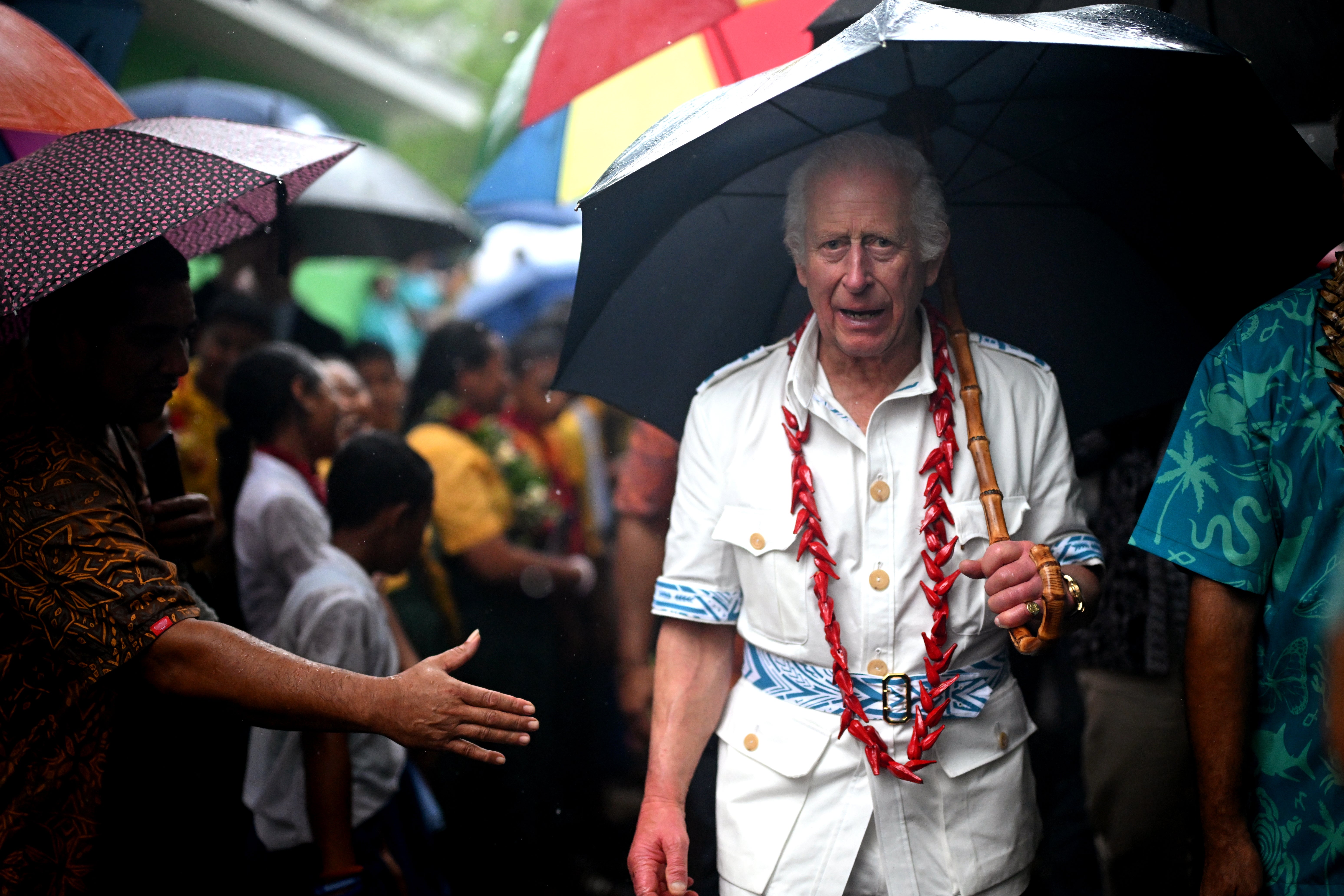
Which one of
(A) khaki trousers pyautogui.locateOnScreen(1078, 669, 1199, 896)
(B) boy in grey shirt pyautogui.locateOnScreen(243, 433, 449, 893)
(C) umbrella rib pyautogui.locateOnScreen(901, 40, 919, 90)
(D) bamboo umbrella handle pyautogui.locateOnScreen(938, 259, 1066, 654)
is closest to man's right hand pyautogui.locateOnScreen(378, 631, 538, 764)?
(B) boy in grey shirt pyautogui.locateOnScreen(243, 433, 449, 893)

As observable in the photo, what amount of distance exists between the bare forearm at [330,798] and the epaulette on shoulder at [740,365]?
4.82 ft

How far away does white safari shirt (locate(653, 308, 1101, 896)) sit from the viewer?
2330 mm

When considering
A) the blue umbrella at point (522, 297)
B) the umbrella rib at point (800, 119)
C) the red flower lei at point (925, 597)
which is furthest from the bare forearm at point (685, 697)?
the blue umbrella at point (522, 297)

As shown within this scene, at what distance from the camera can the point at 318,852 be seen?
3041mm

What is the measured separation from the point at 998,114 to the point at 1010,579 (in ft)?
4.03

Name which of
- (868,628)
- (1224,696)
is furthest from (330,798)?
(1224,696)

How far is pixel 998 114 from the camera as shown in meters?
2.63

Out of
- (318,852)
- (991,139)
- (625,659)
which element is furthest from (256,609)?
(991,139)

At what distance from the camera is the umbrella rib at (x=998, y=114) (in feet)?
7.94

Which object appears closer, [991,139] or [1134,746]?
[991,139]

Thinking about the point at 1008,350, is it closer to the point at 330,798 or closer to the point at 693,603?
the point at 693,603

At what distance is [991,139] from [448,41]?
798 inches

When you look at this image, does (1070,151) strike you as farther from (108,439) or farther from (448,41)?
(448,41)

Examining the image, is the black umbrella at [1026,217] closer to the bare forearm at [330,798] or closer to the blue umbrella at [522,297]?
the bare forearm at [330,798]
